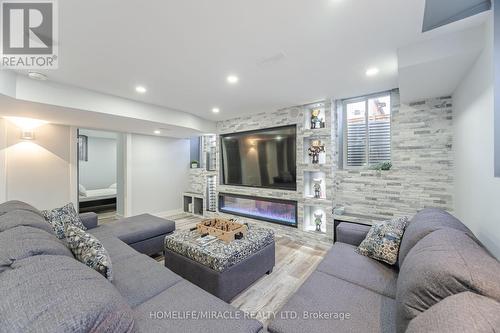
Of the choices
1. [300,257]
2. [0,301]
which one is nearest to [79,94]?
[0,301]

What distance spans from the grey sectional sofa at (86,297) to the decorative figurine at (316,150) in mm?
2868

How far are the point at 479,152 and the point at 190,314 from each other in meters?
2.57

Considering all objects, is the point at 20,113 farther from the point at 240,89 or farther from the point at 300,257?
the point at 300,257

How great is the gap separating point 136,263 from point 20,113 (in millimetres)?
3080

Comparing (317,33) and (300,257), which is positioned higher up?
(317,33)

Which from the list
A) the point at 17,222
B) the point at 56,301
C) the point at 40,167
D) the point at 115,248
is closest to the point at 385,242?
the point at 56,301

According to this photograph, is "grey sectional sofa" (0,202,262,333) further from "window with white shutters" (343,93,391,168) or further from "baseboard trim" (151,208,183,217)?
"baseboard trim" (151,208,183,217)

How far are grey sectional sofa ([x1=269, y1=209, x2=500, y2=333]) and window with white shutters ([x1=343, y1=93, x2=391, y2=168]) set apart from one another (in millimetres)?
1655

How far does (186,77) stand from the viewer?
2.53 m

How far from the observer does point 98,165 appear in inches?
271

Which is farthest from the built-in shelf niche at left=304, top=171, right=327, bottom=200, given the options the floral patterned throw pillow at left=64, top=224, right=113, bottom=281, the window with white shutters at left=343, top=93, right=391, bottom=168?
the floral patterned throw pillow at left=64, top=224, right=113, bottom=281

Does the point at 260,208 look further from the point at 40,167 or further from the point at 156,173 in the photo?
the point at 40,167

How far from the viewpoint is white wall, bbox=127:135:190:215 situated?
4984 mm

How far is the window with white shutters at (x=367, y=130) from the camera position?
10.3 ft
